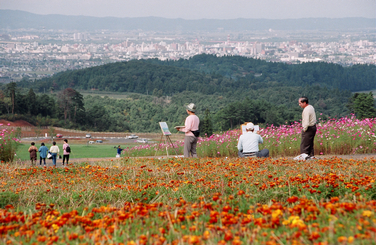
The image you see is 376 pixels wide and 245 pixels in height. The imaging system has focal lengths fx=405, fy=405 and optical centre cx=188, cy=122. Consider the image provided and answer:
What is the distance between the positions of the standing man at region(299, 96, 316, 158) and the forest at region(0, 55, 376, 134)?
37.5 meters

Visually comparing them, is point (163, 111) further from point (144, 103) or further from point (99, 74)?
point (99, 74)

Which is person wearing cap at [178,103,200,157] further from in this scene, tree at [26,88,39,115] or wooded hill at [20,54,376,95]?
wooded hill at [20,54,376,95]

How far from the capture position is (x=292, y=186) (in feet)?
15.4

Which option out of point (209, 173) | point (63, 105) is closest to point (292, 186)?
point (209, 173)

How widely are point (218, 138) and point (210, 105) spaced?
315 feet

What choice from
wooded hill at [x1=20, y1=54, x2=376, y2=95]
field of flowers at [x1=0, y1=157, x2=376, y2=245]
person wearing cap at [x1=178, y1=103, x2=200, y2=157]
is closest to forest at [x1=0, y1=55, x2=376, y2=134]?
wooded hill at [x1=20, y1=54, x2=376, y2=95]

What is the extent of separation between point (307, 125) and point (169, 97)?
398ft

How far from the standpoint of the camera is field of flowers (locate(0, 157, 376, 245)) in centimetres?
299

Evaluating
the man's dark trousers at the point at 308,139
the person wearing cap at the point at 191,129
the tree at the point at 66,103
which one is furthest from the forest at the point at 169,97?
the man's dark trousers at the point at 308,139

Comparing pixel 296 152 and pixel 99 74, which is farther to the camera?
pixel 99 74

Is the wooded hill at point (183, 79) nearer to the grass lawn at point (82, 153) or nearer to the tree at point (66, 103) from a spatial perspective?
the tree at point (66, 103)

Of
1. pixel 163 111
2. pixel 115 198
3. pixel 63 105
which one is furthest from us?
pixel 163 111

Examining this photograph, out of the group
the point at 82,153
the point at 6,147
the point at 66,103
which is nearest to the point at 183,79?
the point at 66,103

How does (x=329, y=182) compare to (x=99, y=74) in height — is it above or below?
above
